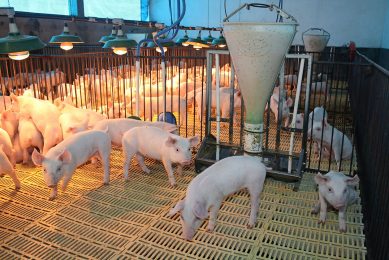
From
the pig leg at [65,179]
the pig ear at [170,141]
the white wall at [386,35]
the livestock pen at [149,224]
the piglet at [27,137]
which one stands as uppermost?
the white wall at [386,35]

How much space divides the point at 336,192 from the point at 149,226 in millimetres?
1637

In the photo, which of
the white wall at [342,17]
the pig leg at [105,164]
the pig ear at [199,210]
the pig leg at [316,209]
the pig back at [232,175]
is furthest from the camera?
the white wall at [342,17]

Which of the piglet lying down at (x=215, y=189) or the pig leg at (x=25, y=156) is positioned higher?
the piglet lying down at (x=215, y=189)

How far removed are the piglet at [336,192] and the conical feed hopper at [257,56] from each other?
0.76 m

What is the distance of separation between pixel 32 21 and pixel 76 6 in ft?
9.54

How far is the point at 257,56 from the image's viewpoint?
123 inches

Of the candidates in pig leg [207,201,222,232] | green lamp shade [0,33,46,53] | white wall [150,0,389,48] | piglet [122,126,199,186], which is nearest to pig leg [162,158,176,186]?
piglet [122,126,199,186]

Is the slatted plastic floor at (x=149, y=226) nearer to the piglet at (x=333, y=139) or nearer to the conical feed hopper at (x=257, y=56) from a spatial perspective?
the piglet at (x=333, y=139)

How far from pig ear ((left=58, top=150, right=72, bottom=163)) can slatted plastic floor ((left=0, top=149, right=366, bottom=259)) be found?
430 millimetres

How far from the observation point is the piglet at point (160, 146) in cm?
376

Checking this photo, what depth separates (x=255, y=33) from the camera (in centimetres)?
304

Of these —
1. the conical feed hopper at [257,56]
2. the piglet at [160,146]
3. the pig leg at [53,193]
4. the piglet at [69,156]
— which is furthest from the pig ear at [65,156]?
the conical feed hopper at [257,56]

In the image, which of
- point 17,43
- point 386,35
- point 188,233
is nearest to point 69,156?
point 17,43

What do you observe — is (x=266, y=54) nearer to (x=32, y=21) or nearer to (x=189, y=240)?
(x=189, y=240)
